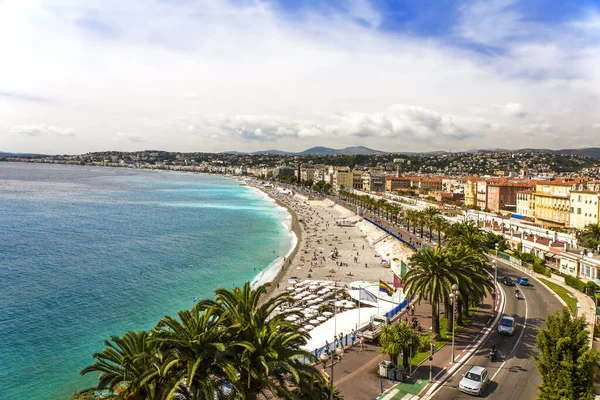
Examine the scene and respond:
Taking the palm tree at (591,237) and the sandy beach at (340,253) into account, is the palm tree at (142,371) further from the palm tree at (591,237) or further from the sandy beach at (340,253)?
the palm tree at (591,237)

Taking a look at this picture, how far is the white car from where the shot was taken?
58.9 feet

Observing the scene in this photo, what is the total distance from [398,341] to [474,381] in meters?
3.65

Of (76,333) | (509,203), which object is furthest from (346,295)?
(509,203)

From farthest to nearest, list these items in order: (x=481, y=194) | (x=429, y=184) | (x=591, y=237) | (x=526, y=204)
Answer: (x=429, y=184)
(x=481, y=194)
(x=526, y=204)
(x=591, y=237)

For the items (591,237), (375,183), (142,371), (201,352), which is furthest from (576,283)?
(375,183)

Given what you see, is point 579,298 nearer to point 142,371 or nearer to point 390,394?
point 390,394

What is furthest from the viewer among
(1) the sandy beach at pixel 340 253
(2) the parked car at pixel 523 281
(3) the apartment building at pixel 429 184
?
(3) the apartment building at pixel 429 184

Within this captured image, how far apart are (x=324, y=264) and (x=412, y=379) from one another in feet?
118

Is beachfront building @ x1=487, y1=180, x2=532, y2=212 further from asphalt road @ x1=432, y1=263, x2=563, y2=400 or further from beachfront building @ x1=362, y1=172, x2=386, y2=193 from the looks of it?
beachfront building @ x1=362, y1=172, x2=386, y2=193

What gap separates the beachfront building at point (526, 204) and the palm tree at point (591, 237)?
25.0 metres

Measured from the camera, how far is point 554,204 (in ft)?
222

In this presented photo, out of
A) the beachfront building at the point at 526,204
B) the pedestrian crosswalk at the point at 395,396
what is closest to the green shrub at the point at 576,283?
the pedestrian crosswalk at the point at 395,396

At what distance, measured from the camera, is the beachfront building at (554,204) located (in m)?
64.8

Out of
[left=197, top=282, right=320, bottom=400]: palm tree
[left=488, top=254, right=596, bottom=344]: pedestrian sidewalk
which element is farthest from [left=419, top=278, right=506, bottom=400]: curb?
[left=197, top=282, right=320, bottom=400]: palm tree
